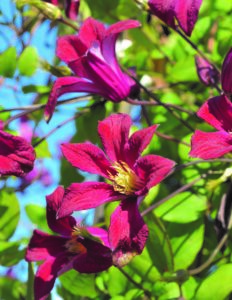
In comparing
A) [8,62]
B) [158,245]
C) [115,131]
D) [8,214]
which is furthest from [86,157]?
[8,62]

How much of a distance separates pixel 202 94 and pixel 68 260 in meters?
0.47

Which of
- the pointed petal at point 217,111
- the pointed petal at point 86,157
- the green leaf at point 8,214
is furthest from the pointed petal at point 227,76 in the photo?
the green leaf at point 8,214

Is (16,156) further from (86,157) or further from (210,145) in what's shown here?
(210,145)

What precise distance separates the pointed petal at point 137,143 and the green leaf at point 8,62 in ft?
1.34

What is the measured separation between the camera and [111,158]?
61cm

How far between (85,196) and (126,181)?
50 mm

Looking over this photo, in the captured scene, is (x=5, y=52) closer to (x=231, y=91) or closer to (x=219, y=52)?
(x=219, y=52)

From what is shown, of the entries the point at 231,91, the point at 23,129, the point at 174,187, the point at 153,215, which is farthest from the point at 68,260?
the point at 23,129

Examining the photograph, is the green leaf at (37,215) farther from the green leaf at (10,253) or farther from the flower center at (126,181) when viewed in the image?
the flower center at (126,181)

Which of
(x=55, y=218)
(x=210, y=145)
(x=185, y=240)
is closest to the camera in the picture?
(x=210, y=145)

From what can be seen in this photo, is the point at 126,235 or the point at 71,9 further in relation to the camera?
the point at 71,9

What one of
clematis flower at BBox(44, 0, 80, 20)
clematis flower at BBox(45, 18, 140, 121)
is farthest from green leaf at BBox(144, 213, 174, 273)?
clematis flower at BBox(44, 0, 80, 20)

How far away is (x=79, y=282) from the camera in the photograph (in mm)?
758

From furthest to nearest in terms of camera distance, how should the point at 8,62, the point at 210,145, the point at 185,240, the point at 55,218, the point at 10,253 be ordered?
the point at 8,62 → the point at 10,253 → the point at 185,240 → the point at 55,218 → the point at 210,145
